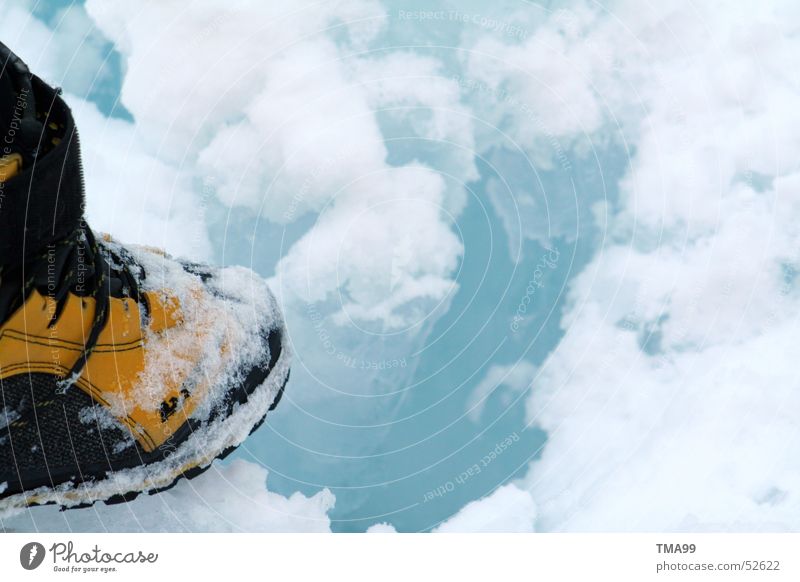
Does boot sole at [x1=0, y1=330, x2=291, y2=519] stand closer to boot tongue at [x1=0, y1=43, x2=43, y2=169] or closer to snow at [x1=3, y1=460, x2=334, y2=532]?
snow at [x1=3, y1=460, x2=334, y2=532]

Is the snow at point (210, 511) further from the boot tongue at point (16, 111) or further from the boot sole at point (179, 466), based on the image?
the boot tongue at point (16, 111)

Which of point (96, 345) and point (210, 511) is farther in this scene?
point (210, 511)

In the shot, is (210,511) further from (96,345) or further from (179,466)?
(96,345)

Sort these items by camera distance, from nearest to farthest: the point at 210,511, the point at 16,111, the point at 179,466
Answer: the point at 16,111 → the point at 179,466 → the point at 210,511

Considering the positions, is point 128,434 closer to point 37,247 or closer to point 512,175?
point 37,247

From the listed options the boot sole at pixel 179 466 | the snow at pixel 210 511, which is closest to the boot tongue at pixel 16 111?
the boot sole at pixel 179 466

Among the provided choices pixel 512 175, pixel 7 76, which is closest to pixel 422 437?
pixel 512 175

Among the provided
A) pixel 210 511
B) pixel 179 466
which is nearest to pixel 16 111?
pixel 179 466

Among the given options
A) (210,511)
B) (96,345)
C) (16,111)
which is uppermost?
(16,111)

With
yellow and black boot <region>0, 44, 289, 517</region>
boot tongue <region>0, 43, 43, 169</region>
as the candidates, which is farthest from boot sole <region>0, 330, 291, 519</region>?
boot tongue <region>0, 43, 43, 169</region>

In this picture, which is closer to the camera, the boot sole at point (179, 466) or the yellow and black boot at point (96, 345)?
the yellow and black boot at point (96, 345)
